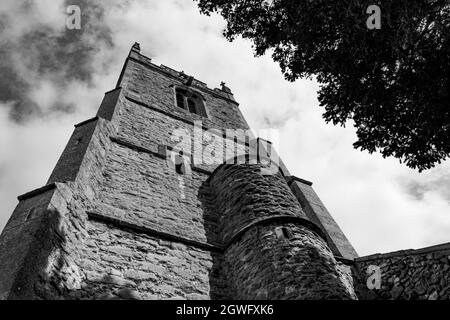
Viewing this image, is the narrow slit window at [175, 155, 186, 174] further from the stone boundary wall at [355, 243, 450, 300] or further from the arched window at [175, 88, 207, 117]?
the arched window at [175, 88, 207, 117]

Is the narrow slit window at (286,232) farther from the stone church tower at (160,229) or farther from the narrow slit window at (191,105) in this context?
the narrow slit window at (191,105)

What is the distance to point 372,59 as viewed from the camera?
5668mm

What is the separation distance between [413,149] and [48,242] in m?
5.81

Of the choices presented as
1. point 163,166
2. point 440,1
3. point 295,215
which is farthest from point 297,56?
point 163,166

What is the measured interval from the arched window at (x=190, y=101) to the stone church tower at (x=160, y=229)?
13.1 feet

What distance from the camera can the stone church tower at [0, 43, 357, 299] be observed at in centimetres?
446

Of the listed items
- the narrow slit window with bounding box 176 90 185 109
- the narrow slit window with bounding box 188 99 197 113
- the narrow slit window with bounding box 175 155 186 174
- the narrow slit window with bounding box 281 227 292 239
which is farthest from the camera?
the narrow slit window with bounding box 188 99 197 113

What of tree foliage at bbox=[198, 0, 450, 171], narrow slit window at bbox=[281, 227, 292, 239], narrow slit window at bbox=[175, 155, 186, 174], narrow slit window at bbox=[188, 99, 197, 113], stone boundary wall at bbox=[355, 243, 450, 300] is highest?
narrow slit window at bbox=[188, 99, 197, 113]

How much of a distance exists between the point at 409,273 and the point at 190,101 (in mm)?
10278

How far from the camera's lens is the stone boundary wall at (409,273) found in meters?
5.74

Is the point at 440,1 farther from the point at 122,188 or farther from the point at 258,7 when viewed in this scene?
the point at 122,188

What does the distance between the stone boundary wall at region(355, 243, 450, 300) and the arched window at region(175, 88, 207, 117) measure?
8.22 meters

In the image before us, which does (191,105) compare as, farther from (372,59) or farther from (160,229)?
(372,59)

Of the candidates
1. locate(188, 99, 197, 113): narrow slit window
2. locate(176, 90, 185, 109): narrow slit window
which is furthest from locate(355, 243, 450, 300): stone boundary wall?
locate(176, 90, 185, 109): narrow slit window
